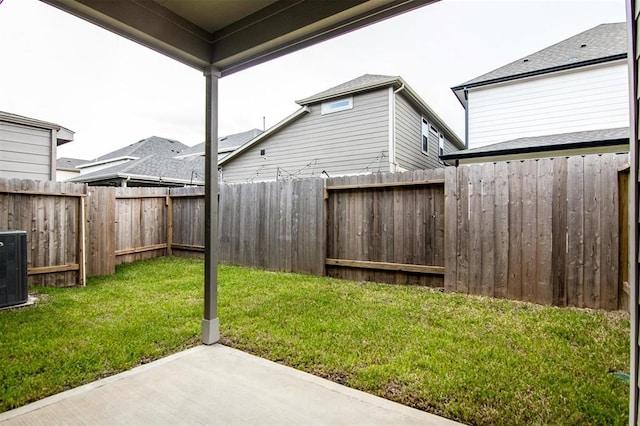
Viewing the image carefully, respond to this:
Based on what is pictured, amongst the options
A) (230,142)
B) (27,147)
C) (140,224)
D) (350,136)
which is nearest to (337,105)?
(350,136)

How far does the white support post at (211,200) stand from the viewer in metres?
2.74

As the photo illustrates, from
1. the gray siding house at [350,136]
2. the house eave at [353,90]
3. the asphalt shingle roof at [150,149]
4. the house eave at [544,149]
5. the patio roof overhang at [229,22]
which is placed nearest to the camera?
the patio roof overhang at [229,22]

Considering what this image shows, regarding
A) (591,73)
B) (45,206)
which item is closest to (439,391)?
(45,206)

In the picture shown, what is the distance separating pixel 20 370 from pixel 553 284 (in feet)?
16.4

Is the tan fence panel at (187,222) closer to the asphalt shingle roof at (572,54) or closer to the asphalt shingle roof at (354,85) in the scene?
the asphalt shingle roof at (354,85)

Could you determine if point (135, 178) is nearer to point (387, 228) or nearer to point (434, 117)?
Result: point (387, 228)

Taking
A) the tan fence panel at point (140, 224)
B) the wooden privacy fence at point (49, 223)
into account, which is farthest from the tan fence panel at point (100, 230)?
the tan fence panel at point (140, 224)

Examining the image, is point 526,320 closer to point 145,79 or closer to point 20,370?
point 20,370

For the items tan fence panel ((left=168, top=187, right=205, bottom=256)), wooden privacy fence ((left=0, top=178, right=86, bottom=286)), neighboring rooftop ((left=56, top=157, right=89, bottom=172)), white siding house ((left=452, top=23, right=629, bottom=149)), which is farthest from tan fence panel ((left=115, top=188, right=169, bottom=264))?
neighboring rooftop ((left=56, top=157, right=89, bottom=172))

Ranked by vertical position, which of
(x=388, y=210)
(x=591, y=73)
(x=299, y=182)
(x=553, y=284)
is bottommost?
(x=553, y=284)

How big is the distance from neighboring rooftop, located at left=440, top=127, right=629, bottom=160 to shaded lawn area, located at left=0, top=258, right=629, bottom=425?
3597 mm

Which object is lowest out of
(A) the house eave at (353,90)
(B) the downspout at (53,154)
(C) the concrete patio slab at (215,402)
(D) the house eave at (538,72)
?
(C) the concrete patio slab at (215,402)

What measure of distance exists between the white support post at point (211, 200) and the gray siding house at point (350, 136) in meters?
6.03

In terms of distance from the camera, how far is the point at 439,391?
2.07 meters
